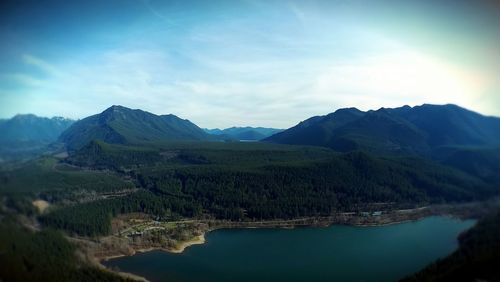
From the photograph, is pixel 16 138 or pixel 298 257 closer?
pixel 16 138

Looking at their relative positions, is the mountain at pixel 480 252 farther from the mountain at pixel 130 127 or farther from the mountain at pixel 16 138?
the mountain at pixel 130 127

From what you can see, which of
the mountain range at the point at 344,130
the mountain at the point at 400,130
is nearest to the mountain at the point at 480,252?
the mountain range at the point at 344,130

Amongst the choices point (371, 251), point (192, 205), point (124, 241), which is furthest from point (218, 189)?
point (371, 251)

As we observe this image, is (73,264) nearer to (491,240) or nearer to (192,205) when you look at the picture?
(491,240)

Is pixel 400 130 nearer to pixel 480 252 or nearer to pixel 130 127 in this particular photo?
pixel 480 252

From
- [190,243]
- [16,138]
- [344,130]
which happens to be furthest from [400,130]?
[344,130]

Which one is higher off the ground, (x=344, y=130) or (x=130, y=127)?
(x=130, y=127)
